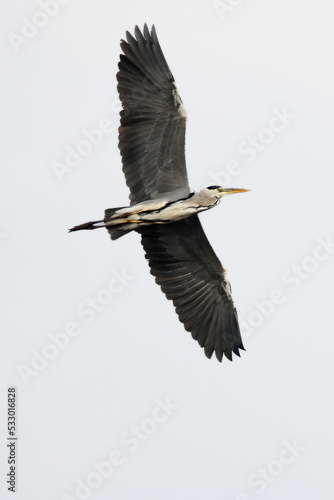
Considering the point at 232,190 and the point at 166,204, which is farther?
the point at 232,190

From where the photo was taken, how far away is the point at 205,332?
20.2 metres

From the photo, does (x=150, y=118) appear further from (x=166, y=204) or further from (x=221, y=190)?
(x=221, y=190)

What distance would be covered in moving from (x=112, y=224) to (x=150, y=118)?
1.77m

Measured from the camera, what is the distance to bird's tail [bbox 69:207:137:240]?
18812 millimetres

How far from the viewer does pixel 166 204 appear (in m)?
19.0

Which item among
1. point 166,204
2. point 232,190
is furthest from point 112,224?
point 232,190

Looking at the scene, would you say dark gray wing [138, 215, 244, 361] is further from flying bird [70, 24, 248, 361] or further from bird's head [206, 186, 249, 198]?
bird's head [206, 186, 249, 198]

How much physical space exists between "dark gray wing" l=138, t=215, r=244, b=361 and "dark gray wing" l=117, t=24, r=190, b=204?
1238 mm

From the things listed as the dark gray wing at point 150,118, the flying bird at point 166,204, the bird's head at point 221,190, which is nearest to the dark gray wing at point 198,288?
the flying bird at point 166,204

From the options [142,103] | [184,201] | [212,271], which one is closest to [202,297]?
[212,271]

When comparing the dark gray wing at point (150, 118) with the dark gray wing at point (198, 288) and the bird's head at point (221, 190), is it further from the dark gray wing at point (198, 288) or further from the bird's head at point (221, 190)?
the dark gray wing at point (198, 288)

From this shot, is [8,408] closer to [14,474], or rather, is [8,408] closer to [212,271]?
[14,474]

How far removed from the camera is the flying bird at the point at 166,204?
61.1 feet

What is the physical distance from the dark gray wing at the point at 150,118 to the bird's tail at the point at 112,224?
2.05 ft
